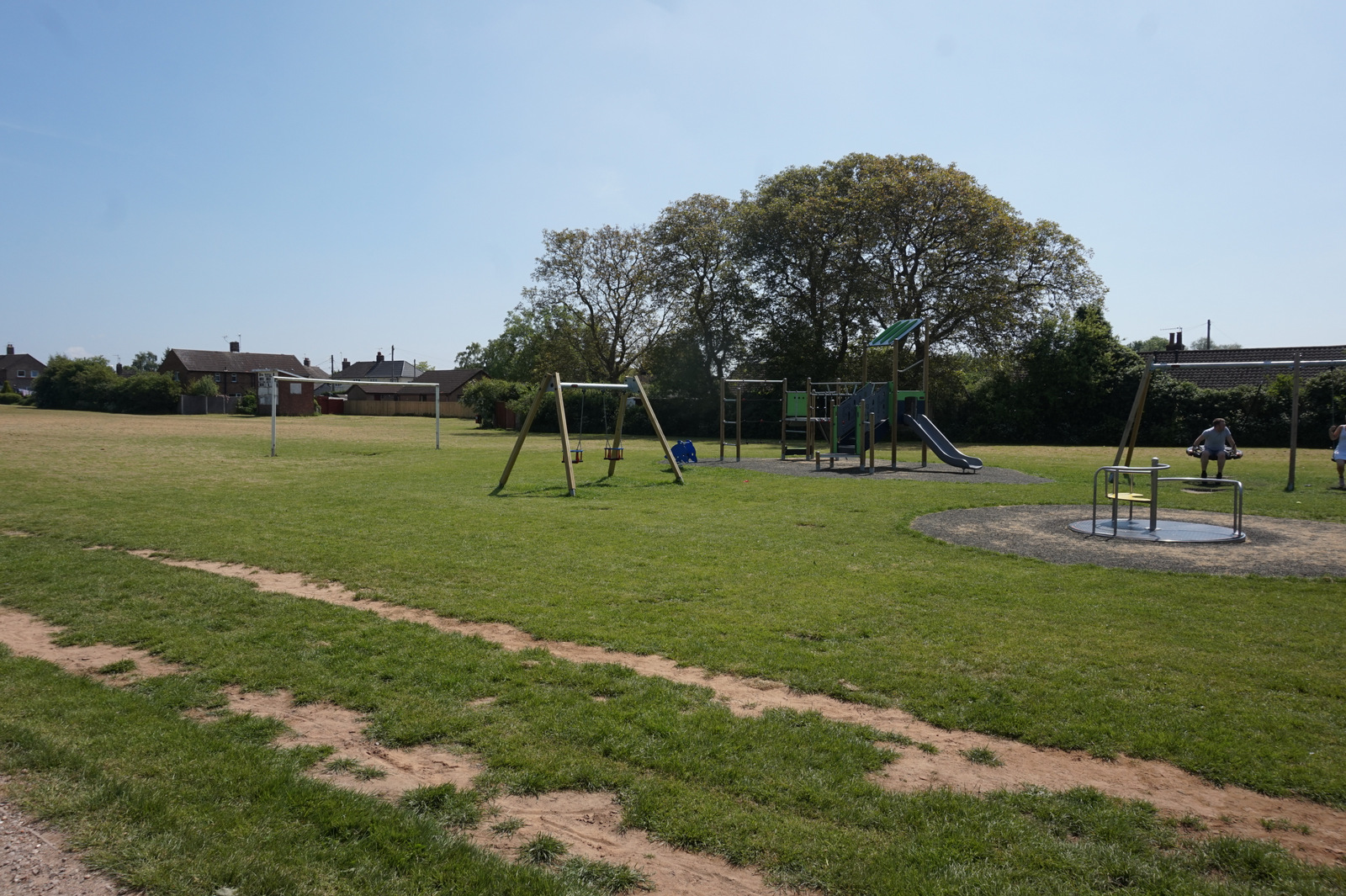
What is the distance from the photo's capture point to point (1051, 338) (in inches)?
1501

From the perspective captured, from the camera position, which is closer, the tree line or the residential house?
the tree line

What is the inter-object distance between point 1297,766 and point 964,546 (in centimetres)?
595

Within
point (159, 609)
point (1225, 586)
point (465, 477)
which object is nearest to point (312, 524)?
point (159, 609)

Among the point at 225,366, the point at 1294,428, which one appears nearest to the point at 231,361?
the point at 225,366

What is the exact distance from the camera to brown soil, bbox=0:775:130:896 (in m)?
3.10

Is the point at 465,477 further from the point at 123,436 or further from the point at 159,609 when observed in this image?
the point at 123,436

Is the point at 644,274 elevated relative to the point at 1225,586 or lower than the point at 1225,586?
elevated

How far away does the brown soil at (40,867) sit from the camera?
3104 mm

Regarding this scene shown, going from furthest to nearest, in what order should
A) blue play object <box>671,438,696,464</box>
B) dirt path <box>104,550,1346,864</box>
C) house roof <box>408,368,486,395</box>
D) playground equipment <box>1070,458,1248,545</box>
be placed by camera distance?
house roof <box>408,368,486,395</box> < blue play object <box>671,438,696,464</box> < playground equipment <box>1070,458,1248,545</box> < dirt path <box>104,550,1346,864</box>

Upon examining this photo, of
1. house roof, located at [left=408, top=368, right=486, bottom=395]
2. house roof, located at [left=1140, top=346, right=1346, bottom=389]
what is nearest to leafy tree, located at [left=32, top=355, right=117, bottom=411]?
house roof, located at [left=408, top=368, right=486, bottom=395]

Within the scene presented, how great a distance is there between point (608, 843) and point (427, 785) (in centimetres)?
102

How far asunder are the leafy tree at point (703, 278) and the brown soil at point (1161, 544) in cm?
3397

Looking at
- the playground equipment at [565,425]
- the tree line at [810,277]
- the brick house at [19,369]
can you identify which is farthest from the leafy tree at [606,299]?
the brick house at [19,369]

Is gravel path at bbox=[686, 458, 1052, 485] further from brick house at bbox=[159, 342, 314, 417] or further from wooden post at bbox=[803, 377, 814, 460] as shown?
brick house at bbox=[159, 342, 314, 417]
